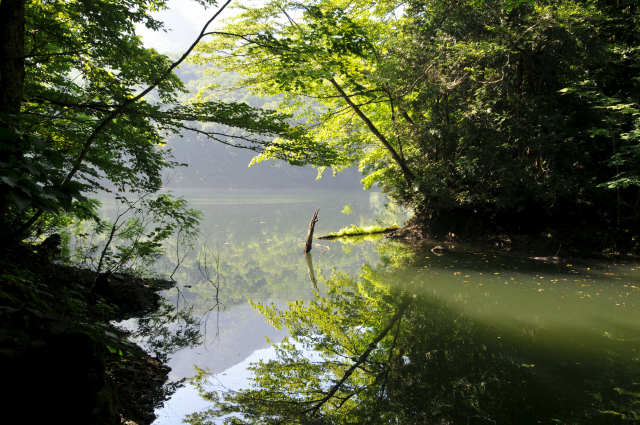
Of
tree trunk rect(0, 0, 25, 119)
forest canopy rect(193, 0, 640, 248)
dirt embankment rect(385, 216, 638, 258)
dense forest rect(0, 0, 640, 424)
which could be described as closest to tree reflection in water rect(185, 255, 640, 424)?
dense forest rect(0, 0, 640, 424)

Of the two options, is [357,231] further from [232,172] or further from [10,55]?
[232,172]

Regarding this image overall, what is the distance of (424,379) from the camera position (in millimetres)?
4137

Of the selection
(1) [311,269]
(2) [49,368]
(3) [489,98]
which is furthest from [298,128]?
(3) [489,98]

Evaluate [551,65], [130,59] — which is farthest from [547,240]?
[130,59]

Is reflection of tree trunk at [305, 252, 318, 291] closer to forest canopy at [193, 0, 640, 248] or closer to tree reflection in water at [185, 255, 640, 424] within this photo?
tree reflection in water at [185, 255, 640, 424]

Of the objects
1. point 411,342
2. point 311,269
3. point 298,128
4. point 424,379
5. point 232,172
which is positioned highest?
point 298,128

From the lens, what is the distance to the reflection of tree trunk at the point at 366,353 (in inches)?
146

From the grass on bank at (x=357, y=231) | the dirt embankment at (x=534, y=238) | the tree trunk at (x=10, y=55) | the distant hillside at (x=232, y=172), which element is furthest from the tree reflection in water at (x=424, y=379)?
the distant hillside at (x=232, y=172)

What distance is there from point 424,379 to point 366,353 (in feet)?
3.06

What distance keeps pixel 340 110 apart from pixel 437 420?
1320cm

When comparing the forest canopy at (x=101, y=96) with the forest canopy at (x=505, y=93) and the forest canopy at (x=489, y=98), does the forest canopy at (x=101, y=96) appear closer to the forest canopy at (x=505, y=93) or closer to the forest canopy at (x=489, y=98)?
the forest canopy at (x=489, y=98)

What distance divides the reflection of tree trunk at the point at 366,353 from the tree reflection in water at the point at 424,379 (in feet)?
0.05

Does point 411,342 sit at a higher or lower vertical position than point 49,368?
lower

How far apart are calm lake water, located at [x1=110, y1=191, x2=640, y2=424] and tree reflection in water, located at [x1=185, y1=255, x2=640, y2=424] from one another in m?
0.02
